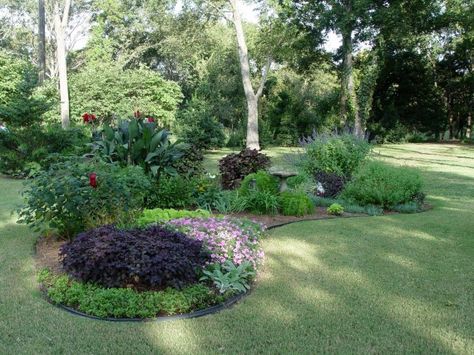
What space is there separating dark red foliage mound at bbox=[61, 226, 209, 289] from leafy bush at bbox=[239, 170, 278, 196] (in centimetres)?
333

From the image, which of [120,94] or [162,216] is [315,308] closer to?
[162,216]

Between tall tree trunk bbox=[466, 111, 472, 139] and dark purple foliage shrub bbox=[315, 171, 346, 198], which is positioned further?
tall tree trunk bbox=[466, 111, 472, 139]

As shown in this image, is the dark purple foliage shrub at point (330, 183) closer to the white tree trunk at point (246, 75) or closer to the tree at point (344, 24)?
the white tree trunk at point (246, 75)

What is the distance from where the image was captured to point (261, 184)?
7270 millimetres

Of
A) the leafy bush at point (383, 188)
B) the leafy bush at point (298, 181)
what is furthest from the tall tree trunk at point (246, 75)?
the leafy bush at point (383, 188)


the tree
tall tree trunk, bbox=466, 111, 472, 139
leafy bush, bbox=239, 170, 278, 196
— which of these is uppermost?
the tree

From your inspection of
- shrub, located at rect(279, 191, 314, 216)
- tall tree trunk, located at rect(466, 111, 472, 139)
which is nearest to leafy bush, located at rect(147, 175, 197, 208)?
shrub, located at rect(279, 191, 314, 216)

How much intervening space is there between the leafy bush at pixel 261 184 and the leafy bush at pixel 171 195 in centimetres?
88

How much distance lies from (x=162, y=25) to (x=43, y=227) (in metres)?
26.8

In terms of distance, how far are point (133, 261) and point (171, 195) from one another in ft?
10.8

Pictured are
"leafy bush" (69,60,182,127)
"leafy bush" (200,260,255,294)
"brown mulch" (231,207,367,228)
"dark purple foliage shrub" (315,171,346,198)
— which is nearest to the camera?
"leafy bush" (200,260,255,294)

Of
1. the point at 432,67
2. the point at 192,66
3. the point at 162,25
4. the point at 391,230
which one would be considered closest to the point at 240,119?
the point at 192,66

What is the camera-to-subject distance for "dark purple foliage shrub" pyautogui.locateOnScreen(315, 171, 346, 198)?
337 inches

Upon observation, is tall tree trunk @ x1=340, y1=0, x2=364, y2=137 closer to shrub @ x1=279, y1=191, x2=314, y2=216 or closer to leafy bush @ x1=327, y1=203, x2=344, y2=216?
leafy bush @ x1=327, y1=203, x2=344, y2=216
